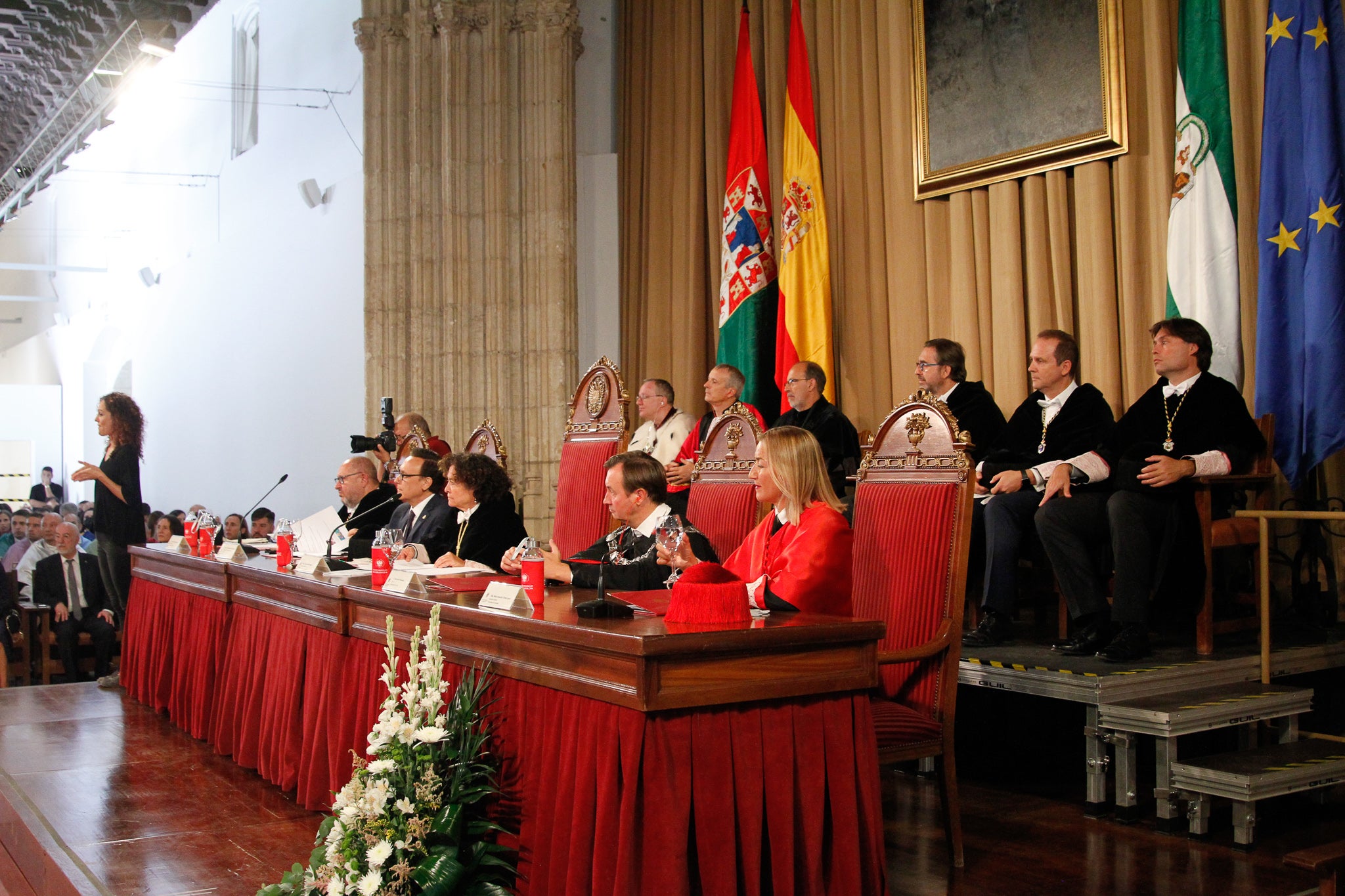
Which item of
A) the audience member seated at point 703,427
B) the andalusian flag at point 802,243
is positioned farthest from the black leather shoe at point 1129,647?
the andalusian flag at point 802,243

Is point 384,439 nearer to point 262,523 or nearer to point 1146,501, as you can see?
point 262,523

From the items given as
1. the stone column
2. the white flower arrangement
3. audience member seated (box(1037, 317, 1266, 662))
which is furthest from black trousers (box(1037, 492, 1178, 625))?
the stone column

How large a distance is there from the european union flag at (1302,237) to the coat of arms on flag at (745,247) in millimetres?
2626

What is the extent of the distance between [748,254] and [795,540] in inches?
149

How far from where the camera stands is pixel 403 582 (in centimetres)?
300

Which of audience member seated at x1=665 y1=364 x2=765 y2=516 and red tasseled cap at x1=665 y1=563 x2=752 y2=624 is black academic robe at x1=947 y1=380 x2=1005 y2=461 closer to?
audience member seated at x1=665 y1=364 x2=765 y2=516

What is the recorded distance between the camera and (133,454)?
19.0 feet

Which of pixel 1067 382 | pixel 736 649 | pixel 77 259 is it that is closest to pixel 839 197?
pixel 1067 382

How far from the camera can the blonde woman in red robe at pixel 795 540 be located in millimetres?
2641

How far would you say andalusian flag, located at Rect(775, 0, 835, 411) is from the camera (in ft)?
19.4

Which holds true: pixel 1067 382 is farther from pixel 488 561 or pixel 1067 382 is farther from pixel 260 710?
pixel 260 710

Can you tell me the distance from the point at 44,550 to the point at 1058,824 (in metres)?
6.10

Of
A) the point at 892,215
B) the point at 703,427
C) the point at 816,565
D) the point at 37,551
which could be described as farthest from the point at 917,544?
the point at 37,551

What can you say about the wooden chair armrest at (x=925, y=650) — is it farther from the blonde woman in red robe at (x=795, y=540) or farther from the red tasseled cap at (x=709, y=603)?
the red tasseled cap at (x=709, y=603)
